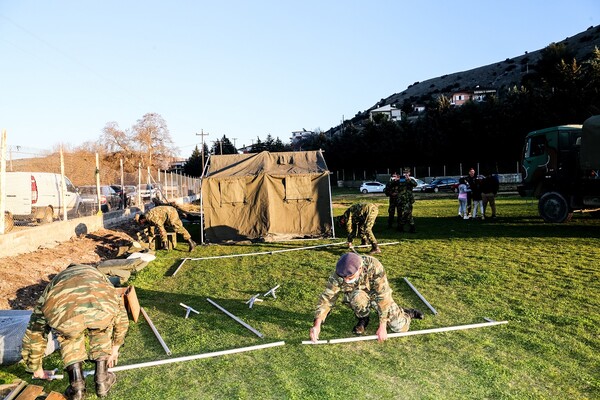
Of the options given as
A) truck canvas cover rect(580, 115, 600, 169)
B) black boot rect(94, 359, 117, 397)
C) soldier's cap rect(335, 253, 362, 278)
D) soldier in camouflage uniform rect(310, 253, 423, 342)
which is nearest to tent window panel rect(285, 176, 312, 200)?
truck canvas cover rect(580, 115, 600, 169)

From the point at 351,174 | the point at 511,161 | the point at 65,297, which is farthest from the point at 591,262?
the point at 351,174

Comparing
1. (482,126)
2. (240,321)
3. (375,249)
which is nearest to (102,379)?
(240,321)

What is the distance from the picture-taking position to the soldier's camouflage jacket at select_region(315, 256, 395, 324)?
5.11 metres

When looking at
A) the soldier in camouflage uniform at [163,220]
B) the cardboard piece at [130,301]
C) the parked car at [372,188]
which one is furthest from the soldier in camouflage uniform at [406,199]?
the parked car at [372,188]

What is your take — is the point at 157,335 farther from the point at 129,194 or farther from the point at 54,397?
the point at 129,194

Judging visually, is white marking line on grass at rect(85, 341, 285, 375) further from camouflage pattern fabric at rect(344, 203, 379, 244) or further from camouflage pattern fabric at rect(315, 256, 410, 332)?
camouflage pattern fabric at rect(344, 203, 379, 244)

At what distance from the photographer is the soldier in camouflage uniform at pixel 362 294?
4879mm

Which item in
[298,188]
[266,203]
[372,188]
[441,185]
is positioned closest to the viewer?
[266,203]

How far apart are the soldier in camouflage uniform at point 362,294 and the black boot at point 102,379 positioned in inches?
82.4

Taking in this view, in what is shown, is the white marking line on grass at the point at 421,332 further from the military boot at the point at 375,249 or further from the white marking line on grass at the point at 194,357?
the military boot at the point at 375,249

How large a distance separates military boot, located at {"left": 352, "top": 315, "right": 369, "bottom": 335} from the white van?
11431 mm

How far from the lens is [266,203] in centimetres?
1383

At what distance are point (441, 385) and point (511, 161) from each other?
4273 centimetres

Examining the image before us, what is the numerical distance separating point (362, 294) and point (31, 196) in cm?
1308
